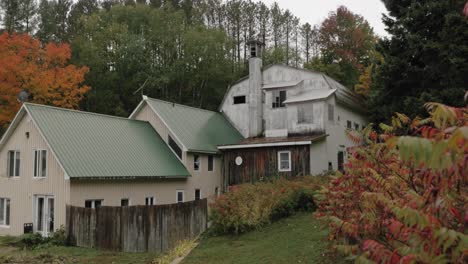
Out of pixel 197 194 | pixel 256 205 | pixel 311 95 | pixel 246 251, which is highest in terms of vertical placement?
pixel 311 95

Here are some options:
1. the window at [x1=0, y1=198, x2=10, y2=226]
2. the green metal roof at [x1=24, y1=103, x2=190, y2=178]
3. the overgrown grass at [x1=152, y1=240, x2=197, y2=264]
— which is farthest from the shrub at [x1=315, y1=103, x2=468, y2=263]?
the window at [x1=0, y1=198, x2=10, y2=226]

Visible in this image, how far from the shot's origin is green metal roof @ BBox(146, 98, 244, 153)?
101 feet

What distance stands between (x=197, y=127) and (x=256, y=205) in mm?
15050

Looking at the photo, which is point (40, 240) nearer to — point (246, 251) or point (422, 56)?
point (246, 251)

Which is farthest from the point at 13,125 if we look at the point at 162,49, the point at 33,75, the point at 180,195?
the point at 162,49

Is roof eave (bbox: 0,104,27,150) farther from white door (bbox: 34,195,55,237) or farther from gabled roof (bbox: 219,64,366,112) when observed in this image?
gabled roof (bbox: 219,64,366,112)

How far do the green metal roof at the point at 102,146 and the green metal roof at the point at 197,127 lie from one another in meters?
1.44

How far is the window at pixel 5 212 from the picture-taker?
24.8 meters

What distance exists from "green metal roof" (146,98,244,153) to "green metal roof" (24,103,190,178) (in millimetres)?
1437

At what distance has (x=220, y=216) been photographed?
19078 mm

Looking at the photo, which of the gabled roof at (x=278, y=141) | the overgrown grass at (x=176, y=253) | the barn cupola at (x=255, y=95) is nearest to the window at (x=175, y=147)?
the gabled roof at (x=278, y=141)

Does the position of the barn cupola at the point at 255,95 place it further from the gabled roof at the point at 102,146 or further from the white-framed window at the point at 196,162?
the gabled roof at the point at 102,146

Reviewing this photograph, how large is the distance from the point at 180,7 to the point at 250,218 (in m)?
51.0

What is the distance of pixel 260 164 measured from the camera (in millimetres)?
31281
